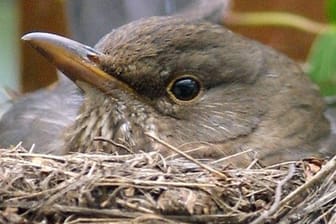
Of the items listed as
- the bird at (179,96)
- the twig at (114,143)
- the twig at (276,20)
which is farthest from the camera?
the twig at (276,20)

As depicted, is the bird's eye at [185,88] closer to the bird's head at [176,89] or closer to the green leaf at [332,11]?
the bird's head at [176,89]

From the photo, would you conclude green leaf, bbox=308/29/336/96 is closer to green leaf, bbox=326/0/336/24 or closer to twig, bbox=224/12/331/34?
green leaf, bbox=326/0/336/24

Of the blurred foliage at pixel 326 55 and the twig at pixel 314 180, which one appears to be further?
the blurred foliage at pixel 326 55

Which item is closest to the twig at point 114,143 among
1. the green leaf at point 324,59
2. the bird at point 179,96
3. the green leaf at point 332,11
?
the bird at point 179,96

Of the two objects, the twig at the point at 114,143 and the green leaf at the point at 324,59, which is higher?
the green leaf at the point at 324,59

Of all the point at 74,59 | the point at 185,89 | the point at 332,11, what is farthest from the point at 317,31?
the point at 74,59

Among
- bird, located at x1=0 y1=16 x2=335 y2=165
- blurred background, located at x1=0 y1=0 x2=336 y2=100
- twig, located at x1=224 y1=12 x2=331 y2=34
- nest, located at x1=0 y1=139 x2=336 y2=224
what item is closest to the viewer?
nest, located at x1=0 y1=139 x2=336 y2=224

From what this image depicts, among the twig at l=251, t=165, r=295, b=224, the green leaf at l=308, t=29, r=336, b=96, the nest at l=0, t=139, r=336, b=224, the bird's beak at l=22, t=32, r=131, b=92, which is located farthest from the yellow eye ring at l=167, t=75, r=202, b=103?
the green leaf at l=308, t=29, r=336, b=96

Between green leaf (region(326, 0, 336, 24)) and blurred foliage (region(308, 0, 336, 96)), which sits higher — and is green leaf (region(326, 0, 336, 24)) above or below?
above
